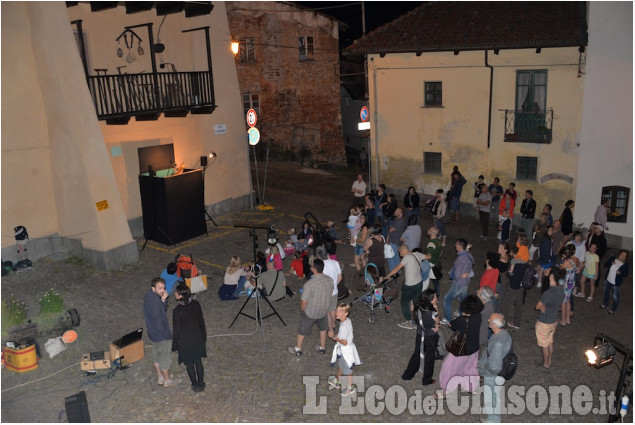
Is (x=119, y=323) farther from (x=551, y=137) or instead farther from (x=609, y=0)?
(x=609, y=0)

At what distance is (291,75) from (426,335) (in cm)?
2531

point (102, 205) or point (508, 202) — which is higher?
point (102, 205)

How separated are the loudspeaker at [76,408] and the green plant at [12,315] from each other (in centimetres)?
353

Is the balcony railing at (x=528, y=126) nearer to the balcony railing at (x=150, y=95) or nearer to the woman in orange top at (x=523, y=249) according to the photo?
the woman in orange top at (x=523, y=249)

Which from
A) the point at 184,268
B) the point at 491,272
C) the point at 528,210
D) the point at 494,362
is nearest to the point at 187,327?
the point at 184,268

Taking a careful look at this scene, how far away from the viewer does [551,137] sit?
19359mm

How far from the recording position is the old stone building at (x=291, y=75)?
31.2m

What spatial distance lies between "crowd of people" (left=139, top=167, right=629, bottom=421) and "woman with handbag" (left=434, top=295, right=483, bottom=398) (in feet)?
0.05

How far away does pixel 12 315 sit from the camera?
11195 millimetres

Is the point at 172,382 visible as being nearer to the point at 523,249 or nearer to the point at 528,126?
the point at 523,249

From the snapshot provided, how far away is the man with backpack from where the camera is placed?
8352 millimetres

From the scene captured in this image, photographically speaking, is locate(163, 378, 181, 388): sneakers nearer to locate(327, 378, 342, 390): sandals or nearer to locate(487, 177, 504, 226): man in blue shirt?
locate(327, 378, 342, 390): sandals

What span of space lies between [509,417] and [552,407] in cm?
83

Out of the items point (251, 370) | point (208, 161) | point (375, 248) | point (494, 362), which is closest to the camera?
point (494, 362)
